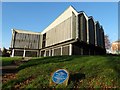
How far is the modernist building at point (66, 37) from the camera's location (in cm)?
3800

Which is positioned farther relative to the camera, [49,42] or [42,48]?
[42,48]

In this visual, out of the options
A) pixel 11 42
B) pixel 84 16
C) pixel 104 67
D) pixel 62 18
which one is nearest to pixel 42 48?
pixel 11 42

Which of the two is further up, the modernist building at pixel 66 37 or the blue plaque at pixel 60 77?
the modernist building at pixel 66 37

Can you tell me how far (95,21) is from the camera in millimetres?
47969

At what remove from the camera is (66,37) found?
39.4 m

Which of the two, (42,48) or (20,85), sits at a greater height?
(42,48)

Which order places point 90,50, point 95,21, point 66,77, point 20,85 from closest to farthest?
point 66,77 → point 20,85 → point 90,50 → point 95,21

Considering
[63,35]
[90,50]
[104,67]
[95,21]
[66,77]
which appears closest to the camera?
[66,77]

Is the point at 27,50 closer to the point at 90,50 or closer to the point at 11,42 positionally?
the point at 11,42

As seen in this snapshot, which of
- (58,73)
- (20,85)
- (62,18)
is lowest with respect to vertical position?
(20,85)

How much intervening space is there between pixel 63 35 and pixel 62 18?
4685 mm

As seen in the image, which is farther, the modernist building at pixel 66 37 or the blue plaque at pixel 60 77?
the modernist building at pixel 66 37

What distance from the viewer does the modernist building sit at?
125 ft

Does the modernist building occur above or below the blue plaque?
above
